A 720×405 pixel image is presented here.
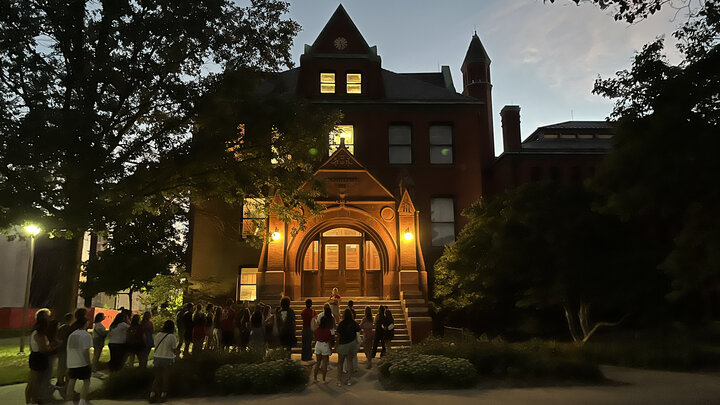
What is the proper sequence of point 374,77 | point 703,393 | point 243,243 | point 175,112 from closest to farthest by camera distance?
point 703,393, point 175,112, point 243,243, point 374,77

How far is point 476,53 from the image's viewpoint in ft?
113

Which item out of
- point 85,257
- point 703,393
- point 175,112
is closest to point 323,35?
point 175,112

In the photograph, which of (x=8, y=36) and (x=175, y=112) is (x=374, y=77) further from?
(x=8, y=36)

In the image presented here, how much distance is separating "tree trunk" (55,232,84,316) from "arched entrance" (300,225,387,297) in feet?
32.3

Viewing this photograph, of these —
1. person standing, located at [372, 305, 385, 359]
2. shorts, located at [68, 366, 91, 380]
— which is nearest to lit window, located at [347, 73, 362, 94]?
person standing, located at [372, 305, 385, 359]

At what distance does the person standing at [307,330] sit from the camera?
1254cm

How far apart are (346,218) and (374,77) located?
324 inches

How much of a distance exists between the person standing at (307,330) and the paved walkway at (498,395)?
5.88 ft

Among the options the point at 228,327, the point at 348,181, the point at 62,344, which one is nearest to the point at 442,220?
the point at 348,181

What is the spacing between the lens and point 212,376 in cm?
1055

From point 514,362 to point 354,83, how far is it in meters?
17.5

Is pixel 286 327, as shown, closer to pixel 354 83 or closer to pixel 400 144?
pixel 400 144

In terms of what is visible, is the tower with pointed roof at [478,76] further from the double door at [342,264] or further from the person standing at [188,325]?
the person standing at [188,325]

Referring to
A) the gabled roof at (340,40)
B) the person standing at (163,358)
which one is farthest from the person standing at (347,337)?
the gabled roof at (340,40)
